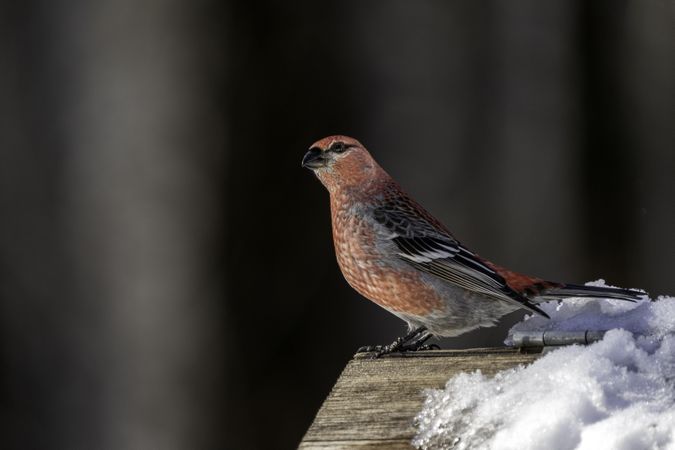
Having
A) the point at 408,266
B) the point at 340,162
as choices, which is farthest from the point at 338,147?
the point at 408,266

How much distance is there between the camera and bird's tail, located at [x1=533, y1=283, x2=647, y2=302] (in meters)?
4.16

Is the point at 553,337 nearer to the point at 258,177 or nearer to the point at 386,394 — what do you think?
the point at 386,394

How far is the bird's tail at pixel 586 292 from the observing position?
13.6ft

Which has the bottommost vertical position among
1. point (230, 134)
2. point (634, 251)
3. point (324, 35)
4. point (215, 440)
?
point (215, 440)

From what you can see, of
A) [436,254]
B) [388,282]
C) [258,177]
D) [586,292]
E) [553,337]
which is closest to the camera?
[553,337]

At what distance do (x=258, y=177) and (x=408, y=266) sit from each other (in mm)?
3393

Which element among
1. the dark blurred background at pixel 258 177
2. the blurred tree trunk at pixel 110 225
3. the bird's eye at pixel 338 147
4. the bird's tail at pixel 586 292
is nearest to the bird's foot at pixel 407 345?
the bird's tail at pixel 586 292

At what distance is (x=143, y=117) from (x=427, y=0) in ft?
9.95

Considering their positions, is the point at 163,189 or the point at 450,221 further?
the point at 450,221

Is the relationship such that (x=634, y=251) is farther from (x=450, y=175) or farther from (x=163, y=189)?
(x=163, y=189)

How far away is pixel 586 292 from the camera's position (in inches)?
174

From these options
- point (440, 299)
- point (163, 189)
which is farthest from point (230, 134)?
point (440, 299)

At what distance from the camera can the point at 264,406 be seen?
8.06 meters

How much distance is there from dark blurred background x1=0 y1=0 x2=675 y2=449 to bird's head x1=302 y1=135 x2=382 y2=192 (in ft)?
9.52
